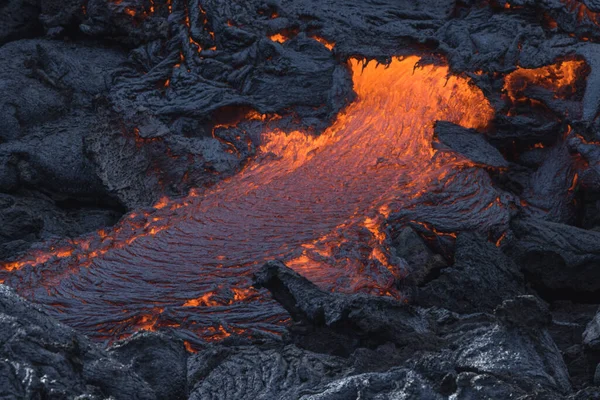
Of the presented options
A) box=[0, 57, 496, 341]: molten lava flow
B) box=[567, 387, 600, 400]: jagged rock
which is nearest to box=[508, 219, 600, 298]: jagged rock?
box=[0, 57, 496, 341]: molten lava flow

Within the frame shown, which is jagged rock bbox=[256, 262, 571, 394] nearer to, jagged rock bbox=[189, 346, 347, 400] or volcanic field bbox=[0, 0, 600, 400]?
volcanic field bbox=[0, 0, 600, 400]

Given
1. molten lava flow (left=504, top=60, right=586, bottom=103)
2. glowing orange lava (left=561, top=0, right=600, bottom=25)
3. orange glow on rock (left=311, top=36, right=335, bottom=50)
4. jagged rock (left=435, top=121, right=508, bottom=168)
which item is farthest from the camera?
orange glow on rock (left=311, top=36, right=335, bottom=50)

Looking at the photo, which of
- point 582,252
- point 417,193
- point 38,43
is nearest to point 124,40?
point 38,43

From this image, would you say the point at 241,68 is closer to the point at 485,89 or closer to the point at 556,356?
the point at 485,89

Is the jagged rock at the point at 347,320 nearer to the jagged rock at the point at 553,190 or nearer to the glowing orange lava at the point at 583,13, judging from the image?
the jagged rock at the point at 553,190

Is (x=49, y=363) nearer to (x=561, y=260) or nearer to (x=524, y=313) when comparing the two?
(x=524, y=313)

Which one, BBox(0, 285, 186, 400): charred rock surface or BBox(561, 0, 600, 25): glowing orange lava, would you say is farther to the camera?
BBox(561, 0, 600, 25): glowing orange lava

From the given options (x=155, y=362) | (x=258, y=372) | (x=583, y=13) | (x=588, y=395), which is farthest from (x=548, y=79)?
(x=155, y=362)
